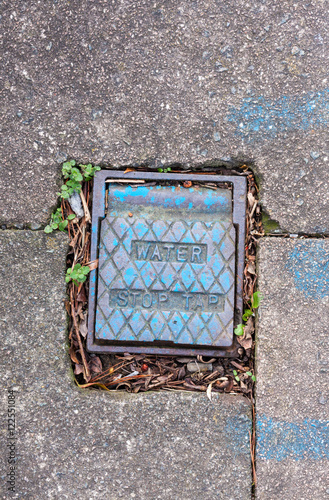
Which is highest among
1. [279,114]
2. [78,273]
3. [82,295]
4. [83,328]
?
[279,114]

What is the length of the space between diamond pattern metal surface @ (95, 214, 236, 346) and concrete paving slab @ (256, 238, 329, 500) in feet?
0.66

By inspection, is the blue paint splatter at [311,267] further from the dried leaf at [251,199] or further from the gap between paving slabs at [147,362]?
the dried leaf at [251,199]

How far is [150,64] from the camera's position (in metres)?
1.81

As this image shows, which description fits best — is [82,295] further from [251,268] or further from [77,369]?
[251,268]

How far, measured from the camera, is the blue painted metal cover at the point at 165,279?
1762 millimetres

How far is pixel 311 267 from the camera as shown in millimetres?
1809

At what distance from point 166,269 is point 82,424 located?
83 centimetres

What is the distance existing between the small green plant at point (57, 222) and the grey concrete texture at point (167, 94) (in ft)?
0.16

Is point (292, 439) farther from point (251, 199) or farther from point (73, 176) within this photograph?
point (73, 176)

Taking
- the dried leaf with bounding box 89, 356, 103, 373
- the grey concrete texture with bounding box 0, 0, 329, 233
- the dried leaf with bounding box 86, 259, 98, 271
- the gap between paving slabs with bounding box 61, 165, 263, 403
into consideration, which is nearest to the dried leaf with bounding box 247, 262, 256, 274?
the gap between paving slabs with bounding box 61, 165, 263, 403

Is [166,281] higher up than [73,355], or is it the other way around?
[166,281]

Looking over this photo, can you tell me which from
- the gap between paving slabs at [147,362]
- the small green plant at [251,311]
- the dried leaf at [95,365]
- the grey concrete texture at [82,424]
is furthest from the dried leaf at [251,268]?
the dried leaf at [95,365]

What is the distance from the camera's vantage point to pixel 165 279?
1.78m

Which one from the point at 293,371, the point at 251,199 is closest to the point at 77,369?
the point at 293,371
